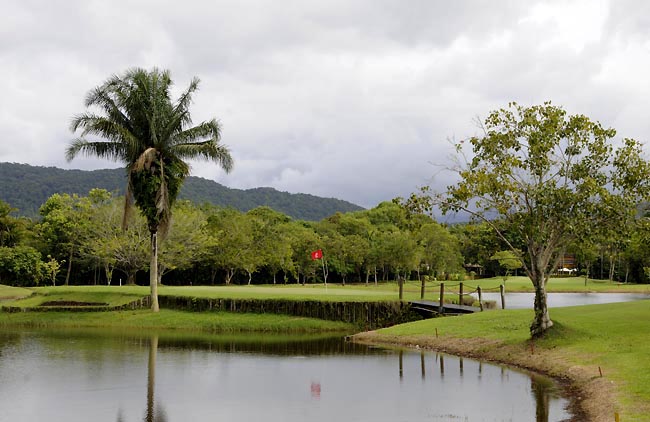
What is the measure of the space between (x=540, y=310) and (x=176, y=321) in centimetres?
1959

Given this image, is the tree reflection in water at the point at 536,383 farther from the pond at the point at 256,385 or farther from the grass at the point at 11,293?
the grass at the point at 11,293

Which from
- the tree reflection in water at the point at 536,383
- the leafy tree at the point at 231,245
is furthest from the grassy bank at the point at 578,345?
the leafy tree at the point at 231,245

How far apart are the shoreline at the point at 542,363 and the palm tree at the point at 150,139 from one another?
13.7 meters

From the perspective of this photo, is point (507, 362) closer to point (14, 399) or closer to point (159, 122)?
point (14, 399)

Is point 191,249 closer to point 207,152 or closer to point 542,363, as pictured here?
point 207,152

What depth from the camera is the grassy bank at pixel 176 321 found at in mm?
33688

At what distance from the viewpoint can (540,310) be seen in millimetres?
23016

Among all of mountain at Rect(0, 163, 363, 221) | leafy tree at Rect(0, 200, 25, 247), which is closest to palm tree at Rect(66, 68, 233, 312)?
leafy tree at Rect(0, 200, 25, 247)

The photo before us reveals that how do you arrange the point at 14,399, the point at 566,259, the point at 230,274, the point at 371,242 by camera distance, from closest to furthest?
1. the point at 14,399
2. the point at 230,274
3. the point at 371,242
4. the point at 566,259

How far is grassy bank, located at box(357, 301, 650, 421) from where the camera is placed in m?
15.3

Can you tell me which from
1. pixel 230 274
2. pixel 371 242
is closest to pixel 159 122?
pixel 230 274

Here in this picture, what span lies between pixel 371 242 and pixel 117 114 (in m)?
58.6

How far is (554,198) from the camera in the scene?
71.8 ft

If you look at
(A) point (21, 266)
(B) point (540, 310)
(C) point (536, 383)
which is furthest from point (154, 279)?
(A) point (21, 266)
